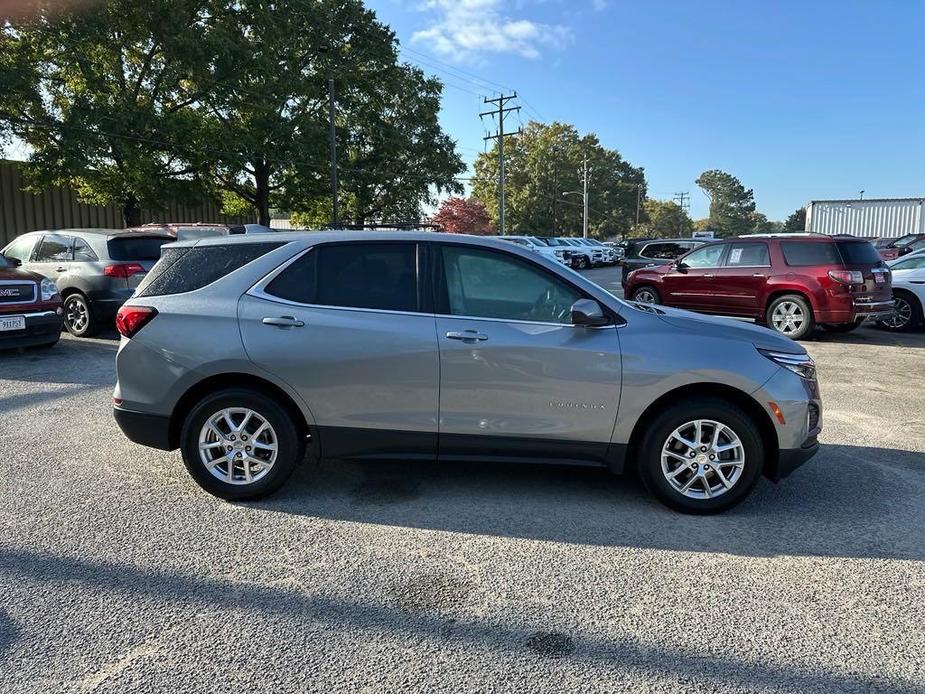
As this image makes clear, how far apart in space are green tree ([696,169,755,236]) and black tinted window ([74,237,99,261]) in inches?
5816

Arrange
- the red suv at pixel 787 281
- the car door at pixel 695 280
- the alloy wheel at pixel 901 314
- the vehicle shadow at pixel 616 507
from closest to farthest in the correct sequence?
the vehicle shadow at pixel 616 507
the red suv at pixel 787 281
the car door at pixel 695 280
the alloy wheel at pixel 901 314

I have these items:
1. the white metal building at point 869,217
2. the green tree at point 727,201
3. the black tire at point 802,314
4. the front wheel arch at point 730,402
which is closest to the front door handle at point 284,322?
the front wheel arch at point 730,402

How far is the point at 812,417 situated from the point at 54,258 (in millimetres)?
10917

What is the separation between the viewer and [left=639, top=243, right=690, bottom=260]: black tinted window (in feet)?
57.5

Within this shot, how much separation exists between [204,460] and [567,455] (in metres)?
2.27

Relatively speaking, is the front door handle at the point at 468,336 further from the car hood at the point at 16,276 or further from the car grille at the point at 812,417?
the car hood at the point at 16,276

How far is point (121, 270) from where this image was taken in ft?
32.3

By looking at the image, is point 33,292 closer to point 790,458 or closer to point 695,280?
point 790,458

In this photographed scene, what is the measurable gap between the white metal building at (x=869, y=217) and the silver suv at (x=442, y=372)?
25.5m

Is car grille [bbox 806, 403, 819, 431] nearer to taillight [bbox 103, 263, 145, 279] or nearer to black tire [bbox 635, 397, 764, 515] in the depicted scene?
black tire [bbox 635, 397, 764, 515]

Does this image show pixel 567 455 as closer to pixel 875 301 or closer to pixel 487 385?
pixel 487 385

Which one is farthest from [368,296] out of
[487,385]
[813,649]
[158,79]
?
[158,79]

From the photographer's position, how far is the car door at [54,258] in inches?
403

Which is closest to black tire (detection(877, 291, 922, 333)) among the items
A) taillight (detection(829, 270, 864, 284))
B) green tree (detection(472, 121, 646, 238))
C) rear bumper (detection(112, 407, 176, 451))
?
taillight (detection(829, 270, 864, 284))
